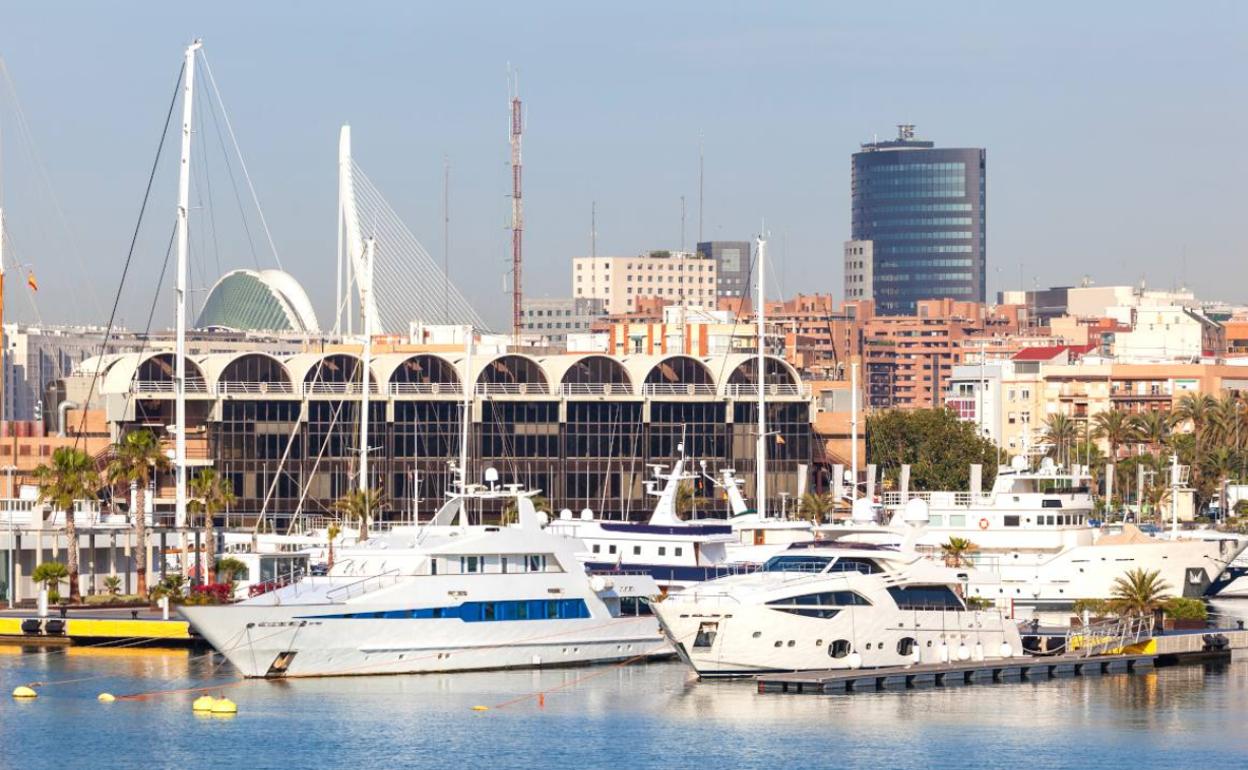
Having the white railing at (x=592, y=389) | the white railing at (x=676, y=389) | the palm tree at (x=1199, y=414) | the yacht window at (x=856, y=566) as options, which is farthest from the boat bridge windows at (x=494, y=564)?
the palm tree at (x=1199, y=414)

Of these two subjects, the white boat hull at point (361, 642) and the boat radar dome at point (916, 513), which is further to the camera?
the boat radar dome at point (916, 513)

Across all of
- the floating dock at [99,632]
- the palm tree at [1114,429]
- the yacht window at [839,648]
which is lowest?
the floating dock at [99,632]

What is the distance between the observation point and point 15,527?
3474 inches

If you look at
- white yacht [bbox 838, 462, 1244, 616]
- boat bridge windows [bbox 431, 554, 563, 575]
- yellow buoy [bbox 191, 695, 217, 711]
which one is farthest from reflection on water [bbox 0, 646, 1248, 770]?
white yacht [bbox 838, 462, 1244, 616]

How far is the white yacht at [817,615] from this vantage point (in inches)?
2667

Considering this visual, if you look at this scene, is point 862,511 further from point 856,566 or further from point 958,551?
point 856,566

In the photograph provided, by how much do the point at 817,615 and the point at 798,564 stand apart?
7.39ft

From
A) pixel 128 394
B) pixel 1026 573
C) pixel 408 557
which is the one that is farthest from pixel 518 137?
pixel 408 557

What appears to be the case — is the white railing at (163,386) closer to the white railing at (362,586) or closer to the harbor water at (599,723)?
the harbor water at (599,723)

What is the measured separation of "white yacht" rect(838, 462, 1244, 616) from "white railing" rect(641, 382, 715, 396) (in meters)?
35.9

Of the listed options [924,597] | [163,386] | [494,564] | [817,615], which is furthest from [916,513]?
[163,386]

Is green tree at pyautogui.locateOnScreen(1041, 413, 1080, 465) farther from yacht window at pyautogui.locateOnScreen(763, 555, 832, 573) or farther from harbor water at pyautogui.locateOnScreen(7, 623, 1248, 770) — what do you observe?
yacht window at pyautogui.locateOnScreen(763, 555, 832, 573)

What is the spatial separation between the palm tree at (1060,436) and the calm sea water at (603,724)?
9352cm

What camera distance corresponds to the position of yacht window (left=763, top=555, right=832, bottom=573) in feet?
228
